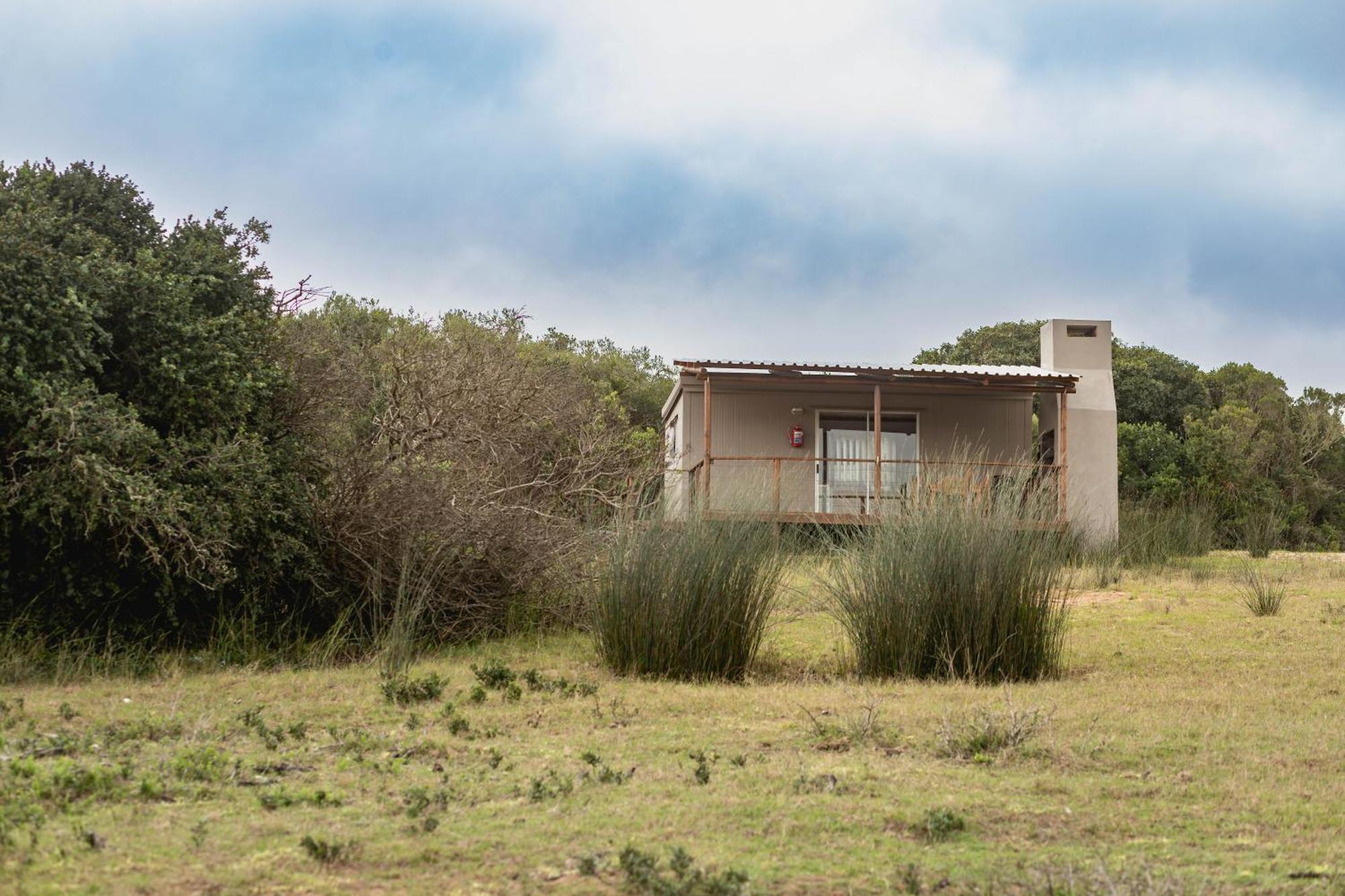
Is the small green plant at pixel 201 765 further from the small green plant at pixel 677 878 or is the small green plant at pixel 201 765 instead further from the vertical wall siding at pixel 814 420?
the vertical wall siding at pixel 814 420

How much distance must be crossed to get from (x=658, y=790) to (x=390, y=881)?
1.27 m

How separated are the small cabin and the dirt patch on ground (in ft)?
14.3

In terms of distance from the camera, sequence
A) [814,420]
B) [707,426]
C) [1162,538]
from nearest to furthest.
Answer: [1162,538] → [707,426] → [814,420]

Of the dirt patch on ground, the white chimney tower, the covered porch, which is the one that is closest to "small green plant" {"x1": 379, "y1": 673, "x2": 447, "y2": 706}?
the dirt patch on ground

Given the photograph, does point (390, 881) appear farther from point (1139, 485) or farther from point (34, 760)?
point (1139, 485)

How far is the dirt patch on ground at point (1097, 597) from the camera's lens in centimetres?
1097

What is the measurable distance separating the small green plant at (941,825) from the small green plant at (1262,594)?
23.8 feet

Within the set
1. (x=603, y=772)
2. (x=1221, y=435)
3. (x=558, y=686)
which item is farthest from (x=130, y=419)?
(x=1221, y=435)

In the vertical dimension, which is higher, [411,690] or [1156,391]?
[1156,391]

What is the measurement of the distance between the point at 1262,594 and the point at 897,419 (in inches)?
337

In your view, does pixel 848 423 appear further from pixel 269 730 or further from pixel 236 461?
pixel 269 730

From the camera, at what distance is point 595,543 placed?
889cm

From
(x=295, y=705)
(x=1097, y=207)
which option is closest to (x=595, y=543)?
(x=295, y=705)

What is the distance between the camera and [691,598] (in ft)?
23.4
